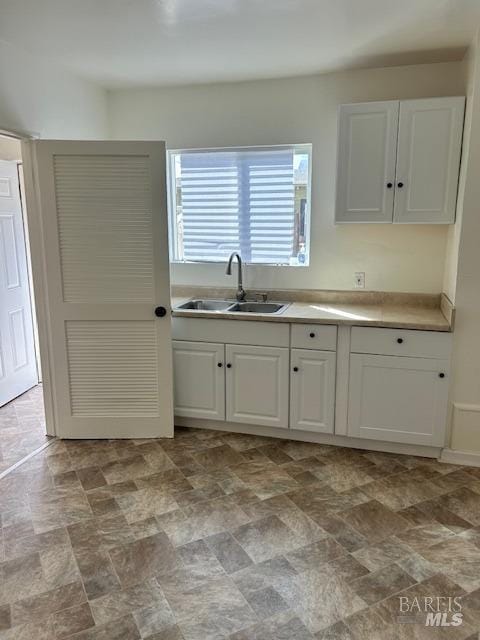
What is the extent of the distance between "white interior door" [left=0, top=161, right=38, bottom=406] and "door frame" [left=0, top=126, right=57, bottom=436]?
84 centimetres

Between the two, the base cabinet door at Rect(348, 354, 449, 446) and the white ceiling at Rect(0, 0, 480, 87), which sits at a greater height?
the white ceiling at Rect(0, 0, 480, 87)

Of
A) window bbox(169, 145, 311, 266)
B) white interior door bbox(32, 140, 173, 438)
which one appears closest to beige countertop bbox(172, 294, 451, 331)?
white interior door bbox(32, 140, 173, 438)

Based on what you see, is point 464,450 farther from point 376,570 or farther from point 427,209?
point 427,209

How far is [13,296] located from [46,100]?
161 cm

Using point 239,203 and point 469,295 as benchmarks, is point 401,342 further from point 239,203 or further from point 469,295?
point 239,203

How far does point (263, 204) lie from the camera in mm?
3436

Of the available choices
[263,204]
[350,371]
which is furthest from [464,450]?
[263,204]

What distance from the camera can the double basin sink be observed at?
130 inches

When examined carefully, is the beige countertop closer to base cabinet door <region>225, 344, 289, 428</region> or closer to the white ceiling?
base cabinet door <region>225, 344, 289, 428</region>

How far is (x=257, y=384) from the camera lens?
3049 mm

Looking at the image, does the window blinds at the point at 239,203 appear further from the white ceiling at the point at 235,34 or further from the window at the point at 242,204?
the white ceiling at the point at 235,34

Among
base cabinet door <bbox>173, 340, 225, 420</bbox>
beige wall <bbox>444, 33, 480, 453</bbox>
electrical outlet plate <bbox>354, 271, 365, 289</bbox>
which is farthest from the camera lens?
electrical outlet plate <bbox>354, 271, 365, 289</bbox>

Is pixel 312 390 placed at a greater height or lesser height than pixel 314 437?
greater

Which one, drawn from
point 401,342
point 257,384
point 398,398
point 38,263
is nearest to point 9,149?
point 38,263
